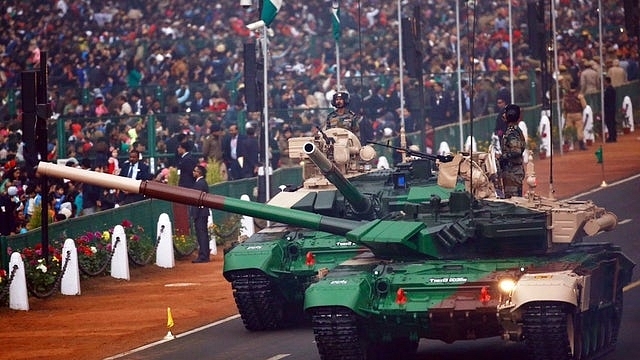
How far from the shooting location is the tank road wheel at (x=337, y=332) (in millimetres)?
19922

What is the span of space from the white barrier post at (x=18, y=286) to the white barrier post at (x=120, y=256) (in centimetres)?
348

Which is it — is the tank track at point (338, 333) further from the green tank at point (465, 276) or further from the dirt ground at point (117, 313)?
the dirt ground at point (117, 313)

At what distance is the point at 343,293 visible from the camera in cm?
1989

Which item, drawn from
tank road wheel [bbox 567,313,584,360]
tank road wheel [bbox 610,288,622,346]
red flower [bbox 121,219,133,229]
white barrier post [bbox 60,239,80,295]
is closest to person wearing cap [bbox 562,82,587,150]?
red flower [bbox 121,219,133,229]

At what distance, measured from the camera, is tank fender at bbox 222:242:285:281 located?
24.3 metres

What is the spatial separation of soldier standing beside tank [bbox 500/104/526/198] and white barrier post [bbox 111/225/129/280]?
10118 mm

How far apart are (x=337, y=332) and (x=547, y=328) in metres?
2.37

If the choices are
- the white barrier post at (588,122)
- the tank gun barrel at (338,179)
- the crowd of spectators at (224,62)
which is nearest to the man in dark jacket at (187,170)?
the crowd of spectators at (224,62)

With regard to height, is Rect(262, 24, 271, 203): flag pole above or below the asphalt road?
above

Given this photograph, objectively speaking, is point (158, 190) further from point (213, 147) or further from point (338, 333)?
point (213, 147)

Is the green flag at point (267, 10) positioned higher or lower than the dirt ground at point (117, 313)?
higher

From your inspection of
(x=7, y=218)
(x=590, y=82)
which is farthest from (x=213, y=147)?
(x=590, y=82)

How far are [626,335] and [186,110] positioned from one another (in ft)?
85.1

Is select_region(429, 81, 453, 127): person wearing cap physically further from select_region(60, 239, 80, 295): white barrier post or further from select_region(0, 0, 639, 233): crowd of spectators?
select_region(60, 239, 80, 295): white barrier post
